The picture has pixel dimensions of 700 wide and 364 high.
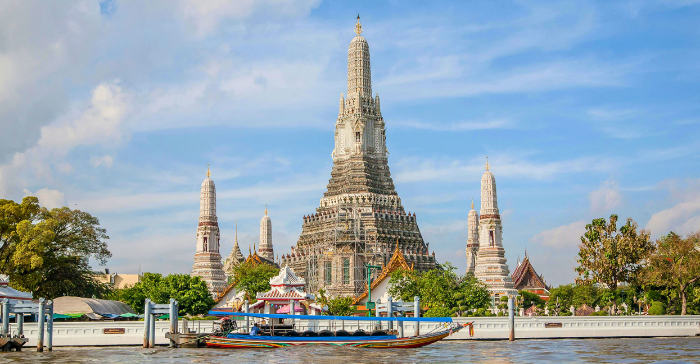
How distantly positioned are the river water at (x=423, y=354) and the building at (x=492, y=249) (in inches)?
1221

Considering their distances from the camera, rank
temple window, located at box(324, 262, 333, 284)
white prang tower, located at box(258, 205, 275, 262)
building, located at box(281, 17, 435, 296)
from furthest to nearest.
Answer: white prang tower, located at box(258, 205, 275, 262), temple window, located at box(324, 262, 333, 284), building, located at box(281, 17, 435, 296)

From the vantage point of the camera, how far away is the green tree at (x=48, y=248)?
57.5 m

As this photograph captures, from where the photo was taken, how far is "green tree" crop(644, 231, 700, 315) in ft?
178

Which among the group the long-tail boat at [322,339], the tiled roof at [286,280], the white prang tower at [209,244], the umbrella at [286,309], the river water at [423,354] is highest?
the white prang tower at [209,244]

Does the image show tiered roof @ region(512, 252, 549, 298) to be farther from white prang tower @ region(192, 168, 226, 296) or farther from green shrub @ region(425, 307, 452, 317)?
green shrub @ region(425, 307, 452, 317)

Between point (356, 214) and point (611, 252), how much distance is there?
3343 cm

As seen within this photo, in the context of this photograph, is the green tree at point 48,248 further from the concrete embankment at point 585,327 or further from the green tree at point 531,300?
the green tree at point 531,300

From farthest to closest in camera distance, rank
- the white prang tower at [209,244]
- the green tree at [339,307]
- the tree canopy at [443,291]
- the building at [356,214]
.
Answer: the white prang tower at [209,244], the building at [356,214], the green tree at [339,307], the tree canopy at [443,291]

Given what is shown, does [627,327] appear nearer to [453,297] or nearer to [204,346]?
[453,297]

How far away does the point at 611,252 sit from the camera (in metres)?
56.9

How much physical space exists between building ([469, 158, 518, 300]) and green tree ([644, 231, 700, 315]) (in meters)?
22.0

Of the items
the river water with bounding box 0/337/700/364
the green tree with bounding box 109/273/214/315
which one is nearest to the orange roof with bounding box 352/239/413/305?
the green tree with bounding box 109/273/214/315

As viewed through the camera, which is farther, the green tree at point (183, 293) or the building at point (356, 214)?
the building at point (356, 214)

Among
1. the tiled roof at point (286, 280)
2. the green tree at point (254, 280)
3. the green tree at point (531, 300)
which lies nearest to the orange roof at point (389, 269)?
the green tree at point (254, 280)
